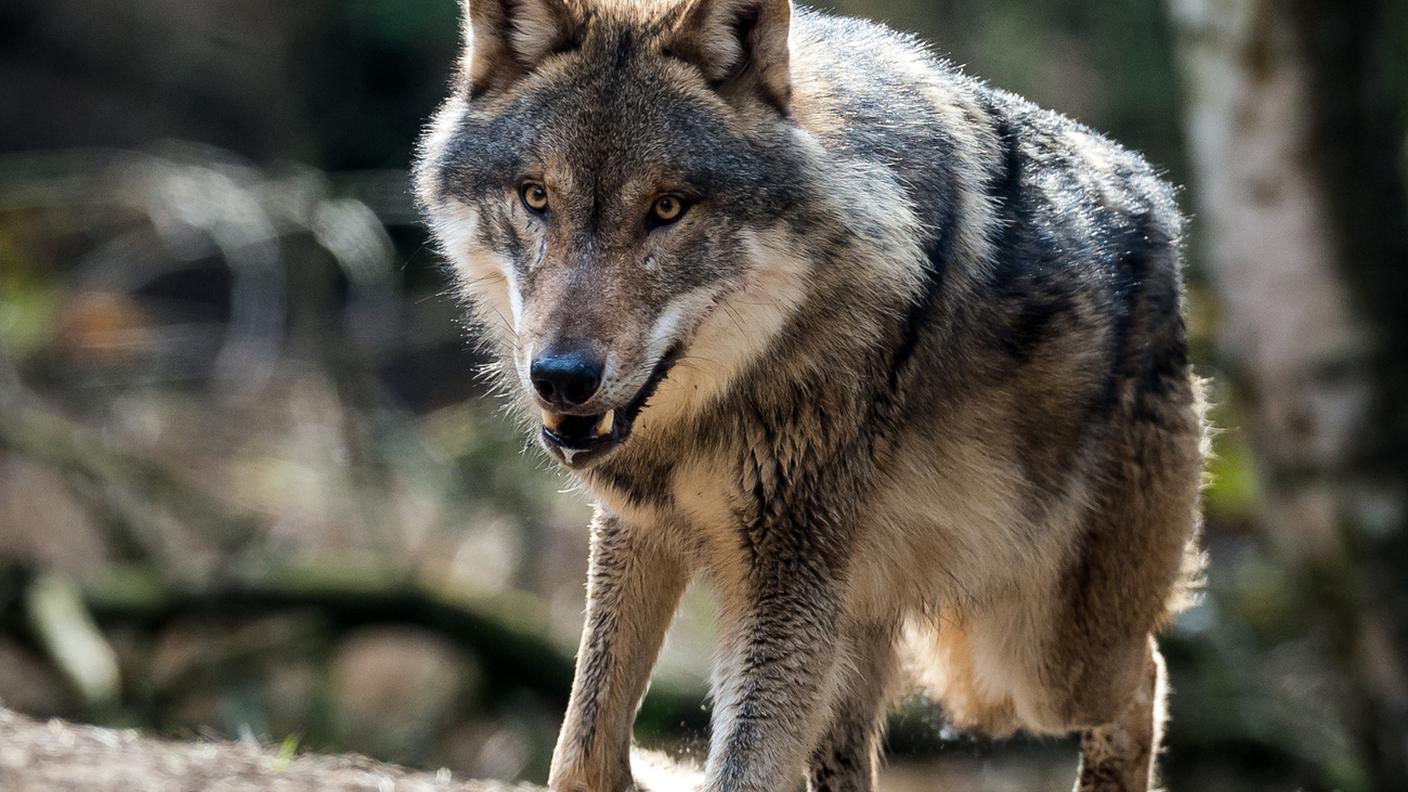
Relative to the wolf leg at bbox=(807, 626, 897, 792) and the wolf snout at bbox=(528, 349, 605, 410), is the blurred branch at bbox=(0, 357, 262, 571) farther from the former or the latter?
the wolf snout at bbox=(528, 349, 605, 410)

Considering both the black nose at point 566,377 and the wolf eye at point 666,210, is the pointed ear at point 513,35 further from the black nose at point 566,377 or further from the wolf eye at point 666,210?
the black nose at point 566,377

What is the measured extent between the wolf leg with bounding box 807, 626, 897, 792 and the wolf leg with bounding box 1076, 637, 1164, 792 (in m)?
0.92

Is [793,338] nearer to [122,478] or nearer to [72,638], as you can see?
[72,638]

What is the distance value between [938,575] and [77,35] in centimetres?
1388

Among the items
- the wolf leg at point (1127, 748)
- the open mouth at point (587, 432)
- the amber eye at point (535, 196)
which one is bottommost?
the wolf leg at point (1127, 748)

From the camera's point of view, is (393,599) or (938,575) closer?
(938,575)

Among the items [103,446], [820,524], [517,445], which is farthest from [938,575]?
[103,446]

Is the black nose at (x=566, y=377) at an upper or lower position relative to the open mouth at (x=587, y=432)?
upper

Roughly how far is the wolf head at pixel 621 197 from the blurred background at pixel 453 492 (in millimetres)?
2554

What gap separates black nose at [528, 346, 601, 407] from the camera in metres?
3.55

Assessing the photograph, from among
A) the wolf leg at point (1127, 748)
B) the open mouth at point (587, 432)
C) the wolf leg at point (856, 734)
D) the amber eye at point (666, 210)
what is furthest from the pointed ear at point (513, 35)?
the wolf leg at point (1127, 748)

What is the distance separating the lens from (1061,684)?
207 inches

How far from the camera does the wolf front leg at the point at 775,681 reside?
408 cm

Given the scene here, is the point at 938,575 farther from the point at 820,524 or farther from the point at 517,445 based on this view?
the point at 517,445
